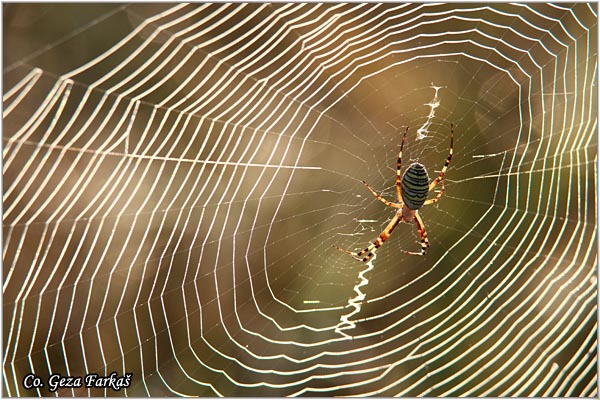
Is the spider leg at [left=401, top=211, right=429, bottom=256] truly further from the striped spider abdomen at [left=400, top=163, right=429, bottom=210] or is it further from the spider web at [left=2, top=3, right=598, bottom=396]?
the striped spider abdomen at [left=400, top=163, right=429, bottom=210]

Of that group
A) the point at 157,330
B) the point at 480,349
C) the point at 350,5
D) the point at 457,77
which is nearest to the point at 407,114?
the point at 457,77

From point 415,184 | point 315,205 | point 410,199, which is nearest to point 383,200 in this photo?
point 410,199

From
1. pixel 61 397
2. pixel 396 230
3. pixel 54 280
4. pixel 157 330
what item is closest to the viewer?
pixel 61 397

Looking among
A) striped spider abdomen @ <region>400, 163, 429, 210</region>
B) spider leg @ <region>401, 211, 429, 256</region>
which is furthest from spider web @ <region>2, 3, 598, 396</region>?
striped spider abdomen @ <region>400, 163, 429, 210</region>

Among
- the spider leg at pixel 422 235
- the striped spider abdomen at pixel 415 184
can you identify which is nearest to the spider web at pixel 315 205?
the spider leg at pixel 422 235

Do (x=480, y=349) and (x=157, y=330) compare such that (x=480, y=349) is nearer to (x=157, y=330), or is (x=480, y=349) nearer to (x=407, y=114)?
(x=407, y=114)

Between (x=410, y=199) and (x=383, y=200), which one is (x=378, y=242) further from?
(x=410, y=199)
